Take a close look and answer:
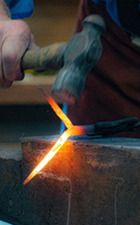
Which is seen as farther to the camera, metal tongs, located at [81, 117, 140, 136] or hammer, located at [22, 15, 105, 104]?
metal tongs, located at [81, 117, 140, 136]

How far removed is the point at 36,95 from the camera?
9.62ft

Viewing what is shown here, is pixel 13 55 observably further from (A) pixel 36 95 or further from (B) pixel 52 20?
(B) pixel 52 20

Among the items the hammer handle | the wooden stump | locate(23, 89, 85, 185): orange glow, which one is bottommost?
the wooden stump

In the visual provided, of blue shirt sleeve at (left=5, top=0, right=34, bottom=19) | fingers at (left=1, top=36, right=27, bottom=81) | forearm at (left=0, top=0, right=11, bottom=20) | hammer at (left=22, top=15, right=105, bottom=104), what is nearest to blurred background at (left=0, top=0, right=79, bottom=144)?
blue shirt sleeve at (left=5, top=0, right=34, bottom=19)

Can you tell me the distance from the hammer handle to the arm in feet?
0.11

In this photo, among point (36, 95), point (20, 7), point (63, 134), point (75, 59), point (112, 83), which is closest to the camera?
point (75, 59)

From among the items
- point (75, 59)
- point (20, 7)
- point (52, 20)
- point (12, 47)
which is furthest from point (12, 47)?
point (52, 20)

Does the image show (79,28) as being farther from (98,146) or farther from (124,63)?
(98,146)

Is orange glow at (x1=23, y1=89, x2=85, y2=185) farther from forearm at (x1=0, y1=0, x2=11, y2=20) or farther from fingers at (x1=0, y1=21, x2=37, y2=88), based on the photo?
forearm at (x1=0, y1=0, x2=11, y2=20)

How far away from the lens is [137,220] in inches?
38.5

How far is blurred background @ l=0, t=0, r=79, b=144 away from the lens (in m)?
2.91

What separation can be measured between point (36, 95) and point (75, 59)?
2043 mm

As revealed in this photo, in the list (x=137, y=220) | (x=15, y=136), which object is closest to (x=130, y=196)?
(x=137, y=220)

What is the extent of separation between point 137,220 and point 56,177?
1.09 ft
